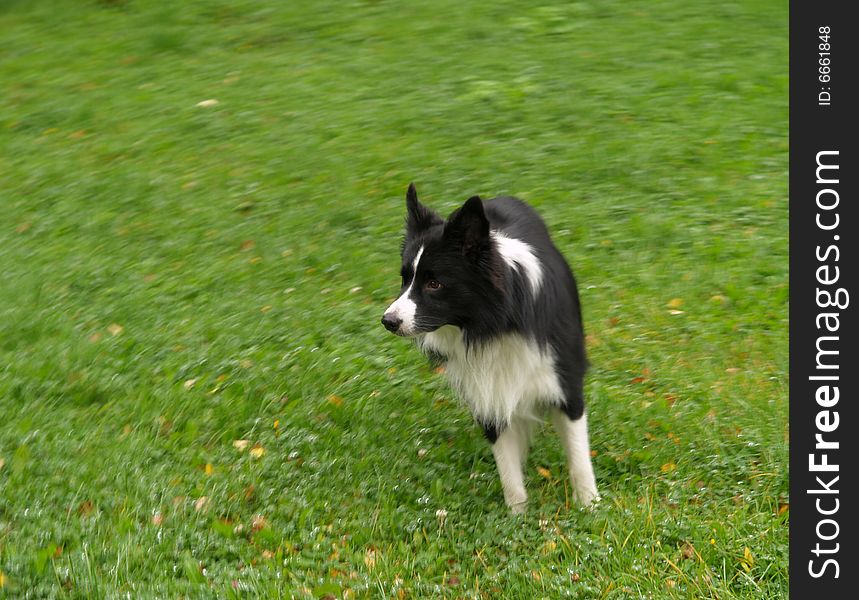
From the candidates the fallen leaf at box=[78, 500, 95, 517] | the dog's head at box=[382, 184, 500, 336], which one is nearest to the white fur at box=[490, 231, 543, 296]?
the dog's head at box=[382, 184, 500, 336]

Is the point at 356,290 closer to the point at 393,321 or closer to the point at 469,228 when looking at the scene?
the point at 393,321

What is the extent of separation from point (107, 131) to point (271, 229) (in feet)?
9.29

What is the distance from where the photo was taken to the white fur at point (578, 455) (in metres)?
4.97

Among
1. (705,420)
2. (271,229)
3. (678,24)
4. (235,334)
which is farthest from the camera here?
(678,24)

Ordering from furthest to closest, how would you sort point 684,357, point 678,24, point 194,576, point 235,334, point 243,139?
point 678,24 → point 243,139 → point 235,334 → point 684,357 → point 194,576

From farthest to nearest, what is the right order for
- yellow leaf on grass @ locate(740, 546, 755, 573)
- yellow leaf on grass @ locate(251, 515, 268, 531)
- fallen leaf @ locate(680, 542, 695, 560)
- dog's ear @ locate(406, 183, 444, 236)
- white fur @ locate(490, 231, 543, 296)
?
1. yellow leaf on grass @ locate(251, 515, 268, 531)
2. dog's ear @ locate(406, 183, 444, 236)
3. white fur @ locate(490, 231, 543, 296)
4. fallen leaf @ locate(680, 542, 695, 560)
5. yellow leaf on grass @ locate(740, 546, 755, 573)

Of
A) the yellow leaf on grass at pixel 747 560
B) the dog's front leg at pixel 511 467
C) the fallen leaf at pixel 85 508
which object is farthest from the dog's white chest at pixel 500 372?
the fallen leaf at pixel 85 508

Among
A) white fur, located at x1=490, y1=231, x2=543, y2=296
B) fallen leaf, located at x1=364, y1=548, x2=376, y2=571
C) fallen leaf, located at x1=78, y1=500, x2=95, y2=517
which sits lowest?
fallen leaf, located at x1=364, y1=548, x2=376, y2=571

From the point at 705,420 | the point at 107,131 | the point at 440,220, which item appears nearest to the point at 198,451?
the point at 440,220

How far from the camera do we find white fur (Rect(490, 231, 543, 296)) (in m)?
4.56

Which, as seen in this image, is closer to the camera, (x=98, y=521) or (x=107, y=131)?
(x=98, y=521)

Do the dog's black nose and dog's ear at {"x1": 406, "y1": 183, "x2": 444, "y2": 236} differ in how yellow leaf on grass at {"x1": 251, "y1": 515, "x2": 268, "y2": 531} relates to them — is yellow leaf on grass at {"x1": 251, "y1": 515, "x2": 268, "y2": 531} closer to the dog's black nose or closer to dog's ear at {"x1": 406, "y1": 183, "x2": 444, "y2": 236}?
the dog's black nose
